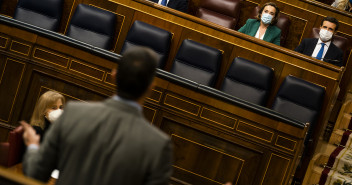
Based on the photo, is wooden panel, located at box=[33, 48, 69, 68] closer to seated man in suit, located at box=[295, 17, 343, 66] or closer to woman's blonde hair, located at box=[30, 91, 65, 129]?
woman's blonde hair, located at box=[30, 91, 65, 129]

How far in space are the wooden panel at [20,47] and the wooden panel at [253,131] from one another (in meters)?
0.61

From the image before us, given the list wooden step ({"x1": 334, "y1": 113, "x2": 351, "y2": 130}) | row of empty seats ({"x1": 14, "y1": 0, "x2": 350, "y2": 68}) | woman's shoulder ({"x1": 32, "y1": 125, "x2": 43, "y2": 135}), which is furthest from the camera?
wooden step ({"x1": 334, "y1": 113, "x2": 351, "y2": 130})

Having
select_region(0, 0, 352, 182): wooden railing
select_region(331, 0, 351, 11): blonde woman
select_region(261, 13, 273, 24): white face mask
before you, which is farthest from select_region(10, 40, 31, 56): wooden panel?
select_region(331, 0, 351, 11): blonde woman

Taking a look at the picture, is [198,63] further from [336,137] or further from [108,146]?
[108,146]

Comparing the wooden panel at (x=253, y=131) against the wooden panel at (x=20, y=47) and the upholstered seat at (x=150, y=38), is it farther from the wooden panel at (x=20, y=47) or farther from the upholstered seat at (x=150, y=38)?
the wooden panel at (x=20, y=47)

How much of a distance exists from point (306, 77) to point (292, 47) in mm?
447

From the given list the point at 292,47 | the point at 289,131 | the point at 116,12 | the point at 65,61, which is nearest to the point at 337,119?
the point at 292,47

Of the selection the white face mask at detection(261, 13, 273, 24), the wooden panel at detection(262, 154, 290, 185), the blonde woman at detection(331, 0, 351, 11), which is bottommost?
the wooden panel at detection(262, 154, 290, 185)

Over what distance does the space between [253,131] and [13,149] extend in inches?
26.6

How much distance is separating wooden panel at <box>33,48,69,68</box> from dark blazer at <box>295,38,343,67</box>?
34.1 inches

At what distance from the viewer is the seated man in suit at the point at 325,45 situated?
1.87 meters

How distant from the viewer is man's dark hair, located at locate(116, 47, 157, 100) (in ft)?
1.85

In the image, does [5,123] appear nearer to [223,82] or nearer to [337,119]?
[223,82]

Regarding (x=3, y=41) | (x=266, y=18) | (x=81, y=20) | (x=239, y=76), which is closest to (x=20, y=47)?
(x=3, y=41)
